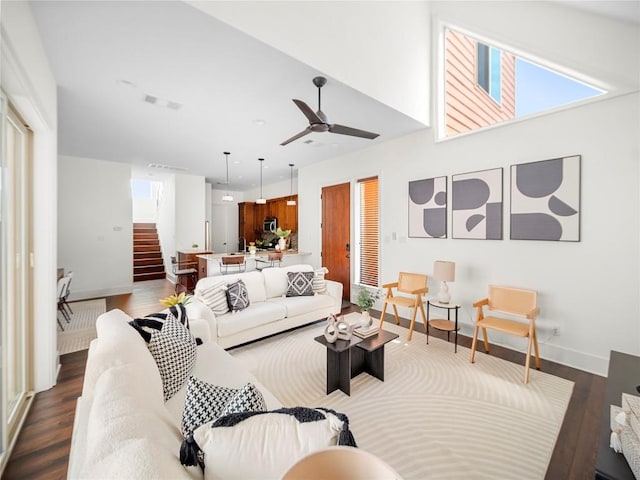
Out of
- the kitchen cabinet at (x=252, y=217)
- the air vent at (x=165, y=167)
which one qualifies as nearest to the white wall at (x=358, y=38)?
the air vent at (x=165, y=167)

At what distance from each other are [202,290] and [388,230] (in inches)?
119

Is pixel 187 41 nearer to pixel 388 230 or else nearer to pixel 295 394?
pixel 295 394

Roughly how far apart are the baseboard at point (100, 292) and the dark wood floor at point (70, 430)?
3.17 m

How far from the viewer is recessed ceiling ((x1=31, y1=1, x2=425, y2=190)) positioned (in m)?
2.03

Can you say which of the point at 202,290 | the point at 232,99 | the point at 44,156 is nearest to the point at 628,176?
the point at 232,99

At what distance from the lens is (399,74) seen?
11.4ft

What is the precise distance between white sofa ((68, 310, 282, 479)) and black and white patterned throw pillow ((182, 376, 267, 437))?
7 cm

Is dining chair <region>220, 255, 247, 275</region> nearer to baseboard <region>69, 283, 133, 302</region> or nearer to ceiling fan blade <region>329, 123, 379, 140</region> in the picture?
baseboard <region>69, 283, 133, 302</region>

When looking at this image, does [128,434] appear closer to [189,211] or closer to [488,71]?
[488,71]

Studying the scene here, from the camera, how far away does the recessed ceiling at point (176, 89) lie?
6.66ft

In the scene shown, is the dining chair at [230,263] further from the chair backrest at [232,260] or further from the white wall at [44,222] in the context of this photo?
the white wall at [44,222]

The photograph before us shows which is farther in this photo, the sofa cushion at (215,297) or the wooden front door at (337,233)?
the wooden front door at (337,233)

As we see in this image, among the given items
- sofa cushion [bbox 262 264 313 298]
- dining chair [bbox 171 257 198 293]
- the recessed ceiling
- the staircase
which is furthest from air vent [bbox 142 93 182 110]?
the staircase

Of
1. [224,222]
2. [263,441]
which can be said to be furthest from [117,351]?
[224,222]
